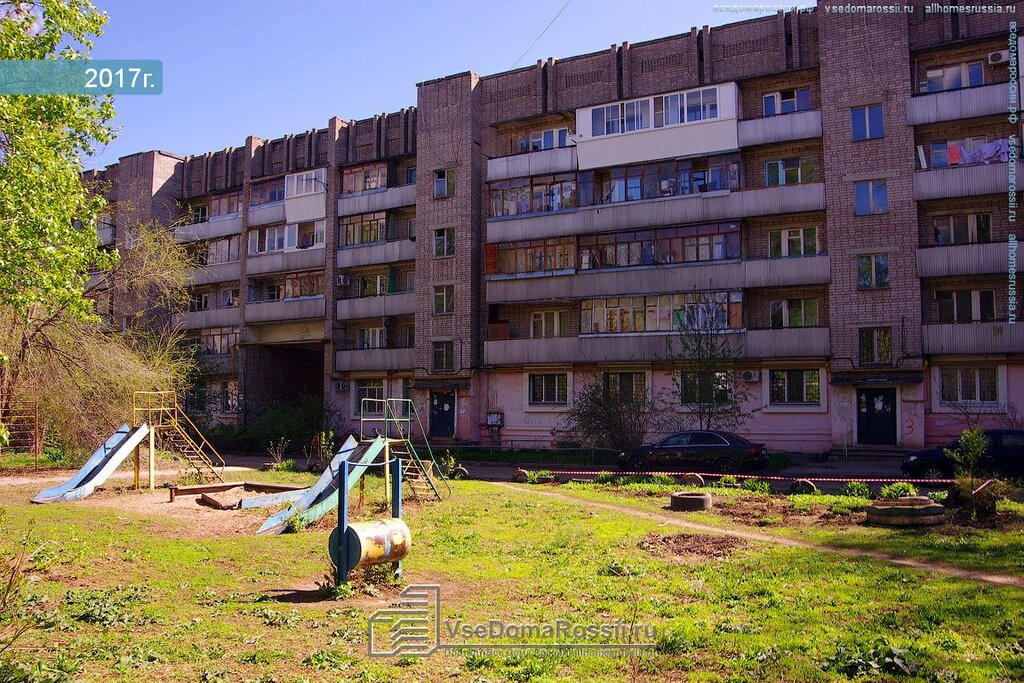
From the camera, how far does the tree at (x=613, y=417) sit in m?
30.7

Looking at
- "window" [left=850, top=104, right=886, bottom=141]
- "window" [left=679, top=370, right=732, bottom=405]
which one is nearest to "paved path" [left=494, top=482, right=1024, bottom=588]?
"window" [left=679, top=370, right=732, bottom=405]

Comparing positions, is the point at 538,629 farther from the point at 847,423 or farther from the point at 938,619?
the point at 847,423

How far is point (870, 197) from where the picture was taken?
31141 mm

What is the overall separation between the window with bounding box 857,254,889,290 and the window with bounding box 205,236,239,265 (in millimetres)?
37575

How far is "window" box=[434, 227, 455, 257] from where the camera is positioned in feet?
133

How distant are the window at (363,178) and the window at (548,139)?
948cm

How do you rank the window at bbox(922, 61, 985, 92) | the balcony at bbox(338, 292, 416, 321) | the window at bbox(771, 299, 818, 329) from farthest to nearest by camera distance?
the balcony at bbox(338, 292, 416, 321) < the window at bbox(771, 299, 818, 329) < the window at bbox(922, 61, 985, 92)

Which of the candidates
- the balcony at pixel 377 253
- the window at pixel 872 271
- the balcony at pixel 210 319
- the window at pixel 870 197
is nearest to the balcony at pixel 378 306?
the balcony at pixel 377 253

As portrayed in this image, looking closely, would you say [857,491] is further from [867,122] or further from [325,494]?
[867,122]

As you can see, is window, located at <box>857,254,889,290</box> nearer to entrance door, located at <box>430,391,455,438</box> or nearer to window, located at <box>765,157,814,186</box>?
window, located at <box>765,157,814,186</box>

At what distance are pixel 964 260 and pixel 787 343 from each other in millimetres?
7138

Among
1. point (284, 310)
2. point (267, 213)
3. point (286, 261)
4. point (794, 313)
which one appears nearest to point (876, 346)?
point (794, 313)

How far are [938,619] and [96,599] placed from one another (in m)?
9.03

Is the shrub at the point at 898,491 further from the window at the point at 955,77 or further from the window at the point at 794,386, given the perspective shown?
the window at the point at 955,77
